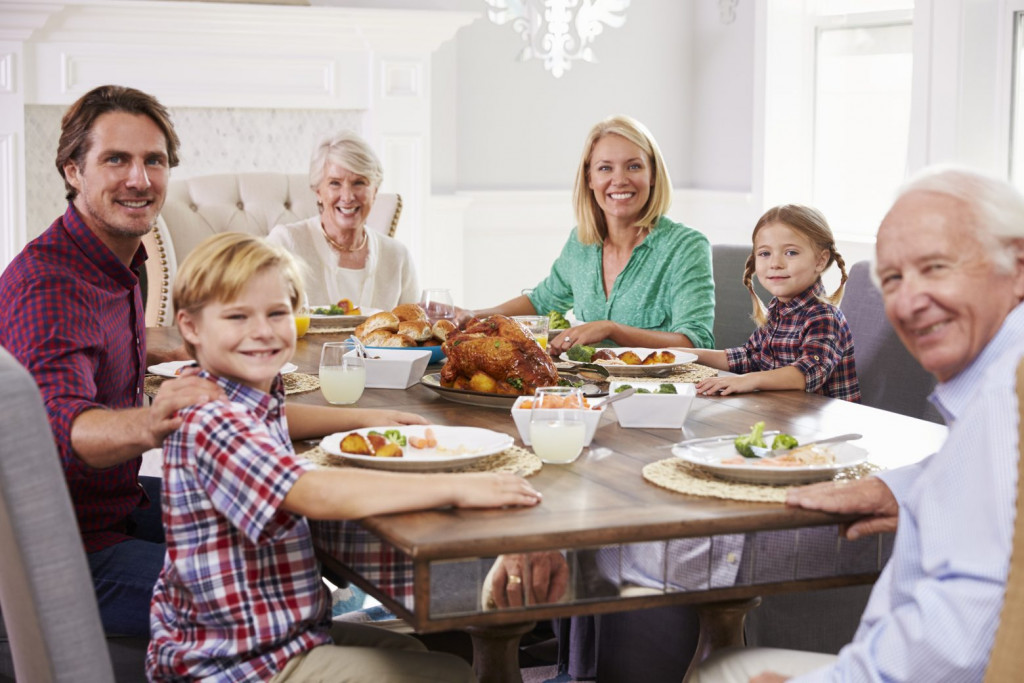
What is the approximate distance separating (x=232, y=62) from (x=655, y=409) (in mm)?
3752

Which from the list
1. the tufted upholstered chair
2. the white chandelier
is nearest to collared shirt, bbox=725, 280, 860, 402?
the tufted upholstered chair

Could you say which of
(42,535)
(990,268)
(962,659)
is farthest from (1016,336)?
(42,535)

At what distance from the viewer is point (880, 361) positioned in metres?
2.91

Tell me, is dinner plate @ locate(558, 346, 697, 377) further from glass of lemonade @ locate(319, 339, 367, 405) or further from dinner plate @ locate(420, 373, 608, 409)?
glass of lemonade @ locate(319, 339, 367, 405)

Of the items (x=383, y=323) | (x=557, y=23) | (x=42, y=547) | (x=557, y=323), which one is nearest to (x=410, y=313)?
(x=383, y=323)

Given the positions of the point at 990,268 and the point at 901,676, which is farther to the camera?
the point at 990,268

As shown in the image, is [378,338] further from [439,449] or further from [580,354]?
[439,449]

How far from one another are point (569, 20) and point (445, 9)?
590mm

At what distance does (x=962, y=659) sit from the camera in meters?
1.17

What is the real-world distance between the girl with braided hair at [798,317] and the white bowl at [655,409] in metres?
0.57

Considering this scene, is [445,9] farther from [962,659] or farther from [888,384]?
[962,659]

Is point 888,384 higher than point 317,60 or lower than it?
lower

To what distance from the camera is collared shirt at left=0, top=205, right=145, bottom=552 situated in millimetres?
1934

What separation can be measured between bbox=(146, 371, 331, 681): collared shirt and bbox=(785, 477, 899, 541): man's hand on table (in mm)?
A: 620
